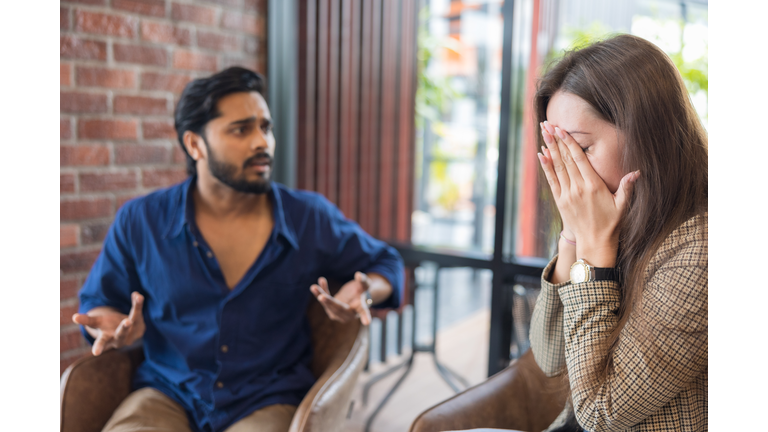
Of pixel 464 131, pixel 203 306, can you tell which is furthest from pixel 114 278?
pixel 464 131

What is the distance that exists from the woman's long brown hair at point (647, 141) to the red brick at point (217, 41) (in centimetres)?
171

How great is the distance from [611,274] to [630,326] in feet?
0.34

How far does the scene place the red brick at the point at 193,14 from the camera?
83.7 inches

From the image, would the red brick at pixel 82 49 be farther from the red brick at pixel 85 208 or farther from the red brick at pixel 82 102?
the red brick at pixel 85 208

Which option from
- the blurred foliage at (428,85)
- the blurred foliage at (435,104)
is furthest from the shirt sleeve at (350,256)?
the blurred foliage at (428,85)

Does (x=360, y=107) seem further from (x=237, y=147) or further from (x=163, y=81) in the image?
(x=237, y=147)

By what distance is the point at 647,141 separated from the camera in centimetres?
97

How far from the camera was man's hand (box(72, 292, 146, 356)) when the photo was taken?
1369 millimetres

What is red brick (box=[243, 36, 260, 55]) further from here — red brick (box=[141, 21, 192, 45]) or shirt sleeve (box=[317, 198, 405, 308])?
shirt sleeve (box=[317, 198, 405, 308])

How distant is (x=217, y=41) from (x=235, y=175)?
3.26ft

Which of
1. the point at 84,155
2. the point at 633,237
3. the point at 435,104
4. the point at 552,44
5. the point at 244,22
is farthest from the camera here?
the point at 435,104

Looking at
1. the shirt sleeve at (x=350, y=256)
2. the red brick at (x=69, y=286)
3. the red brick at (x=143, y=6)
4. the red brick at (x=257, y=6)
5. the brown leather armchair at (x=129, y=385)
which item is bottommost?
the brown leather armchair at (x=129, y=385)

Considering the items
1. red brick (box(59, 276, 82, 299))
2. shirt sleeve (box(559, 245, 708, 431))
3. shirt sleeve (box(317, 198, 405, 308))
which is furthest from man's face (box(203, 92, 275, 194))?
shirt sleeve (box(559, 245, 708, 431))
